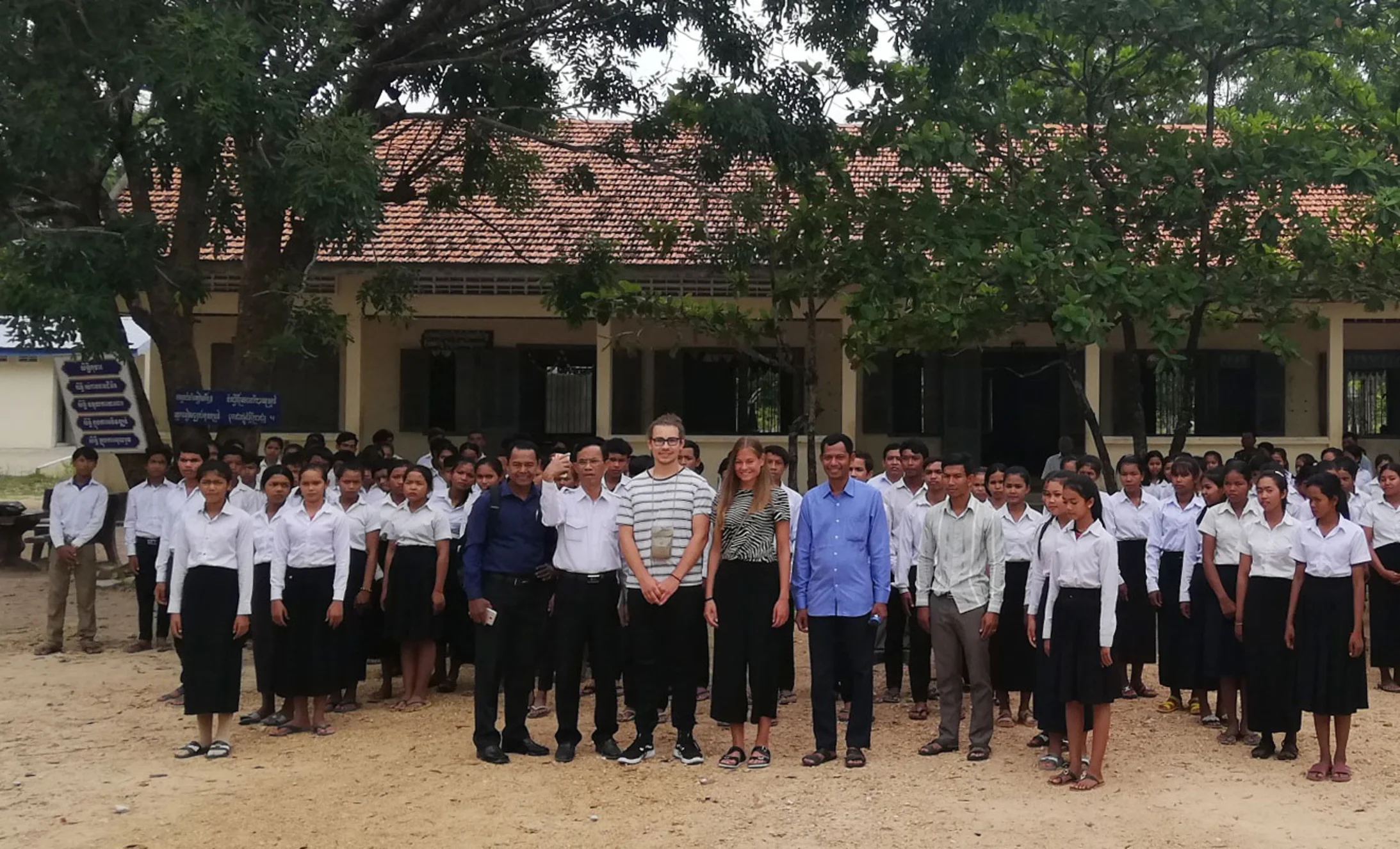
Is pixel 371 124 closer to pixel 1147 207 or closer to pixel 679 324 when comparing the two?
pixel 679 324

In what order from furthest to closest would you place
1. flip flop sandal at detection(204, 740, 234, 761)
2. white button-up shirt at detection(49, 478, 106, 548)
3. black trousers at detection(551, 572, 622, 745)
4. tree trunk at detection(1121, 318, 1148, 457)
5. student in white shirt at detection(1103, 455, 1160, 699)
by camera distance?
tree trunk at detection(1121, 318, 1148, 457) → white button-up shirt at detection(49, 478, 106, 548) → student in white shirt at detection(1103, 455, 1160, 699) → flip flop sandal at detection(204, 740, 234, 761) → black trousers at detection(551, 572, 622, 745)

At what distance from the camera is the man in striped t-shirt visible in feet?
21.9

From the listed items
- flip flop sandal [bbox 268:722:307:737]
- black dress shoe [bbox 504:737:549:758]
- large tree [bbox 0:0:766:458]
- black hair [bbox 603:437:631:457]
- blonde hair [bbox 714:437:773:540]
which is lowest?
flip flop sandal [bbox 268:722:307:737]

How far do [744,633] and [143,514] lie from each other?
17.7 ft

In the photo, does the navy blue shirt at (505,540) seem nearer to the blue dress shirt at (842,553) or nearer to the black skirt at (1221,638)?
the blue dress shirt at (842,553)

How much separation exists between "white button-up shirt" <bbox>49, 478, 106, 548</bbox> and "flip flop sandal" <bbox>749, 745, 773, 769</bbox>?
18.5 ft

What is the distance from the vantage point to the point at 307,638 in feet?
24.6

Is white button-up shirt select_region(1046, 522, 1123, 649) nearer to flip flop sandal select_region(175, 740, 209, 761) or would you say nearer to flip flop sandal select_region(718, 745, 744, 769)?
flip flop sandal select_region(718, 745, 744, 769)

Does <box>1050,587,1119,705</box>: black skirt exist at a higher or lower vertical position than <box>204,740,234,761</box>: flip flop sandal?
higher

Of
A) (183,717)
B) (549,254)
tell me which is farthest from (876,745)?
(549,254)

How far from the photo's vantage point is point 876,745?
7227mm

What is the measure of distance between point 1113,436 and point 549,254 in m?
7.53

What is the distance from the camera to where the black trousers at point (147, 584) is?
32.9 ft

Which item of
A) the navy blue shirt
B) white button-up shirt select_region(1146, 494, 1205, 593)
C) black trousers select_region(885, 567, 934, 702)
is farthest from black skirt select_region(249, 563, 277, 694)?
white button-up shirt select_region(1146, 494, 1205, 593)
